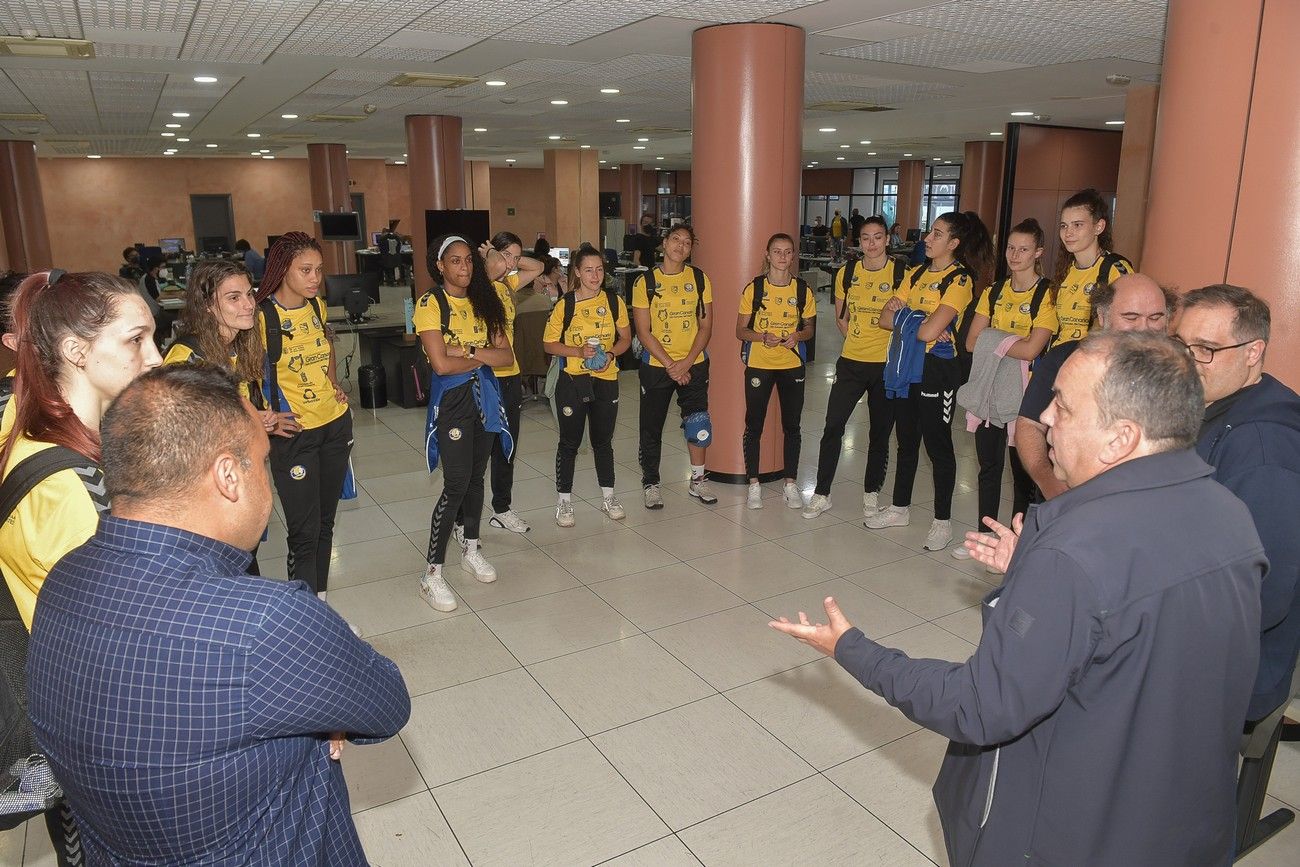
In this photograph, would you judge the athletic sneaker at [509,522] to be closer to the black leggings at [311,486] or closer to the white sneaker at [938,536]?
the black leggings at [311,486]

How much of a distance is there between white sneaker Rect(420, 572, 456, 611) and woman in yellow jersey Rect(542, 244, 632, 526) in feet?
3.66

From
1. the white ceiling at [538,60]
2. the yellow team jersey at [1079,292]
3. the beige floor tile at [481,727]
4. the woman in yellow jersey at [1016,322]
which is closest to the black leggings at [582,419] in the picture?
the beige floor tile at [481,727]

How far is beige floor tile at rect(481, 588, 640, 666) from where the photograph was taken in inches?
150

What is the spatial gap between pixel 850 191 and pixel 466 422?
27.6 m

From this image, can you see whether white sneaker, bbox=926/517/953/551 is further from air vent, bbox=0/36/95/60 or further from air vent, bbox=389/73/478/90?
air vent, bbox=0/36/95/60

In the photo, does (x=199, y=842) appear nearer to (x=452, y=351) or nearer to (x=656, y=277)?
(x=452, y=351)

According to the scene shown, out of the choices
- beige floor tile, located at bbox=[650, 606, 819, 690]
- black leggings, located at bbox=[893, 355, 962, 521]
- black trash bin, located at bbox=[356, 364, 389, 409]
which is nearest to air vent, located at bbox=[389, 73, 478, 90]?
black trash bin, located at bbox=[356, 364, 389, 409]

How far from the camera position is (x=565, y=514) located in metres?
5.26

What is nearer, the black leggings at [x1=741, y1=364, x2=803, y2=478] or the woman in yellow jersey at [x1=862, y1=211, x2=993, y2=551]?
the woman in yellow jersey at [x1=862, y1=211, x2=993, y2=551]

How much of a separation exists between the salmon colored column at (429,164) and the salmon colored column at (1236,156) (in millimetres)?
9314

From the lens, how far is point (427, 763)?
301cm

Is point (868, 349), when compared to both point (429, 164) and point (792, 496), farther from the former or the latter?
point (429, 164)

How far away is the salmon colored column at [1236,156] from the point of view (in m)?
2.83

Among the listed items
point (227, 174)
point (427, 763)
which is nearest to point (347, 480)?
point (427, 763)
